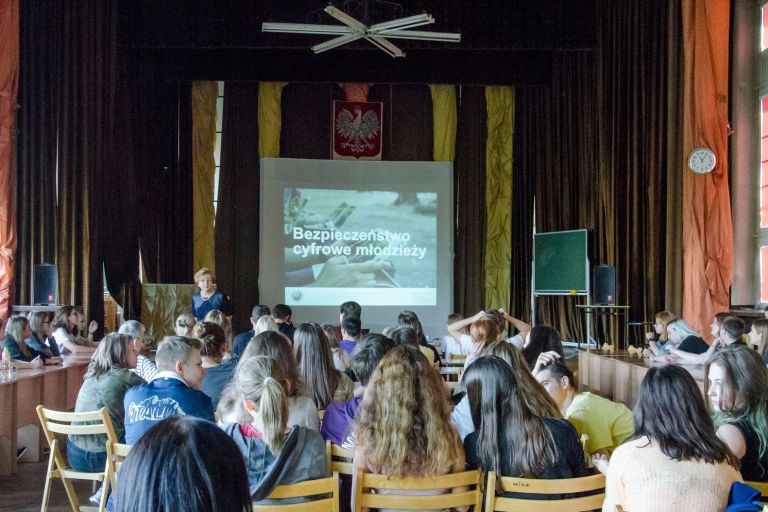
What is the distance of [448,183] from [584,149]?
2535 mm

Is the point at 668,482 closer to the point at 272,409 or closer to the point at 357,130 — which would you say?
the point at 272,409

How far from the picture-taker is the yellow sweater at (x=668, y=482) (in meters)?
2.10

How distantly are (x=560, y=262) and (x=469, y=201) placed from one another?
282cm

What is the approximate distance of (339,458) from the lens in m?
3.08

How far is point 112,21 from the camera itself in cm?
1004

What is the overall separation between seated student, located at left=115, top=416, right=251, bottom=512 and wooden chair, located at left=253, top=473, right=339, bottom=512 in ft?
4.44

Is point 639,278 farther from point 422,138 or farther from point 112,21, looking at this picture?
point 112,21

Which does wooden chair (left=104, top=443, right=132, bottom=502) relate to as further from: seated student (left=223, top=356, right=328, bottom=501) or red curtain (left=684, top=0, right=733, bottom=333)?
red curtain (left=684, top=0, right=733, bottom=333)

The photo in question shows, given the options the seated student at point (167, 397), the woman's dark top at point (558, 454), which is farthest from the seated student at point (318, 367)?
the woman's dark top at point (558, 454)

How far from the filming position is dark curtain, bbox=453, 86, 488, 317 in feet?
44.8

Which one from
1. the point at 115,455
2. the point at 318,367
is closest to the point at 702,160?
the point at 318,367

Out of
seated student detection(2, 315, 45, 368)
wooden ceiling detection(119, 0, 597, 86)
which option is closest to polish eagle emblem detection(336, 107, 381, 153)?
wooden ceiling detection(119, 0, 597, 86)

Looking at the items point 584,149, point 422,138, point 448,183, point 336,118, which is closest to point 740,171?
point 584,149

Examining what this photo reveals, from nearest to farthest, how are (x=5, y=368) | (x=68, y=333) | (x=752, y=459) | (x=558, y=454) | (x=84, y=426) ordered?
(x=752, y=459) → (x=558, y=454) → (x=84, y=426) → (x=5, y=368) → (x=68, y=333)
